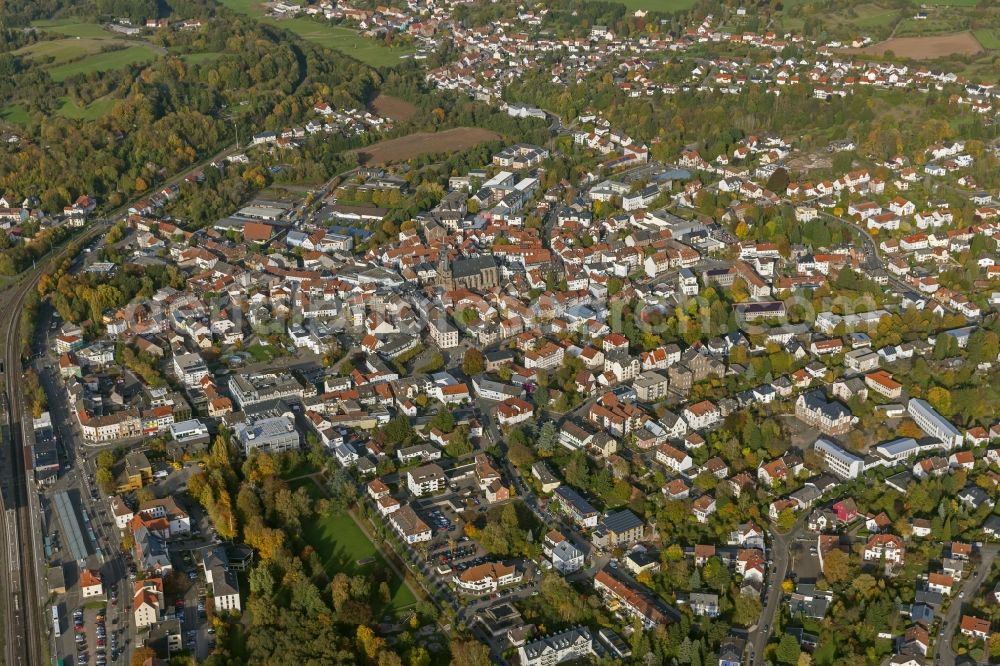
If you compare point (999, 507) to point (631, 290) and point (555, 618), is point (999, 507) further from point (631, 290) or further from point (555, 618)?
point (631, 290)

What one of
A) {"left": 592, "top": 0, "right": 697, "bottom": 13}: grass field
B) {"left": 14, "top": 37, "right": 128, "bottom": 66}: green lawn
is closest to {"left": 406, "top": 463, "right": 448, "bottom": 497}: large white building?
{"left": 14, "top": 37, "right": 128, "bottom": 66}: green lawn

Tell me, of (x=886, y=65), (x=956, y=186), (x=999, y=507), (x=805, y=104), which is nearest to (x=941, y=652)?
(x=999, y=507)

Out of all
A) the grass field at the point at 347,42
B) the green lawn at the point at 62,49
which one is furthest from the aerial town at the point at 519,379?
the green lawn at the point at 62,49

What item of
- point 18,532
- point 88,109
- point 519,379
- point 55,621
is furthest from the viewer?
point 88,109

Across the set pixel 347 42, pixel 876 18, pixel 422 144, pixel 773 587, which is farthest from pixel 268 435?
pixel 876 18

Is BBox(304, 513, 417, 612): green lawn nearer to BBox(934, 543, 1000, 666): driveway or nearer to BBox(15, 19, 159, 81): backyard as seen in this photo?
BBox(934, 543, 1000, 666): driveway

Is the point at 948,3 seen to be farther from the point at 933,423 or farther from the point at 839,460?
the point at 839,460
